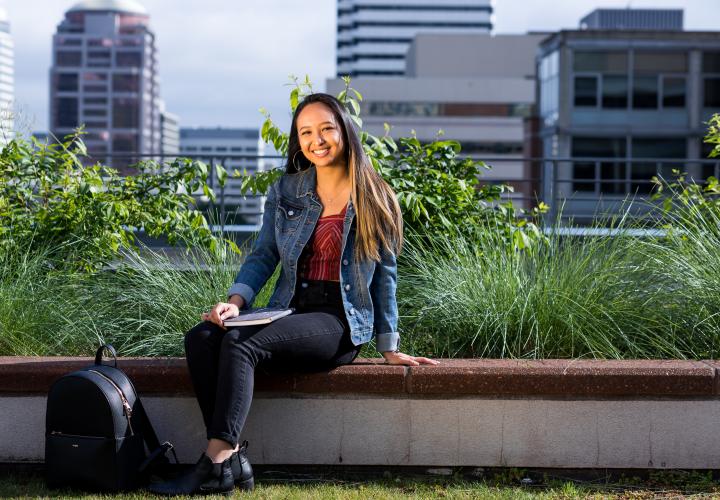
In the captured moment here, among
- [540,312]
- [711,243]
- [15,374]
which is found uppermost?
[711,243]

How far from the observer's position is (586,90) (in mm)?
53188

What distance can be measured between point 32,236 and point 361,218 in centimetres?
225

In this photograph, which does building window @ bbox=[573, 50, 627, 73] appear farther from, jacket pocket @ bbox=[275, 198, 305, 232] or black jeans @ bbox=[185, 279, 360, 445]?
black jeans @ bbox=[185, 279, 360, 445]

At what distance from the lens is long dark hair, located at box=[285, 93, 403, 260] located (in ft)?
13.0

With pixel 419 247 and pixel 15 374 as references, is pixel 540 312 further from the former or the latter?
pixel 15 374

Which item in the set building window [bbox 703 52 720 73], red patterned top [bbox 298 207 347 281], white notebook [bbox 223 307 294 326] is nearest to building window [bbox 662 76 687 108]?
building window [bbox 703 52 720 73]

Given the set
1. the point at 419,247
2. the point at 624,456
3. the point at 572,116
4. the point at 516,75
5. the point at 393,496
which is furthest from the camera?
the point at 516,75

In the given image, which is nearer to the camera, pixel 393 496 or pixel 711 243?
pixel 393 496

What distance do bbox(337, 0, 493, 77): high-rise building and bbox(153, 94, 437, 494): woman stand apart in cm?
18027

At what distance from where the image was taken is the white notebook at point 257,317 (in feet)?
12.1

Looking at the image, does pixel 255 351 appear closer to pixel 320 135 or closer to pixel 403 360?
pixel 403 360

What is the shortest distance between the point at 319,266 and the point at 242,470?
87cm

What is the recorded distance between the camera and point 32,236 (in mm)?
5355

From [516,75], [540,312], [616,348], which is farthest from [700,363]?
[516,75]
